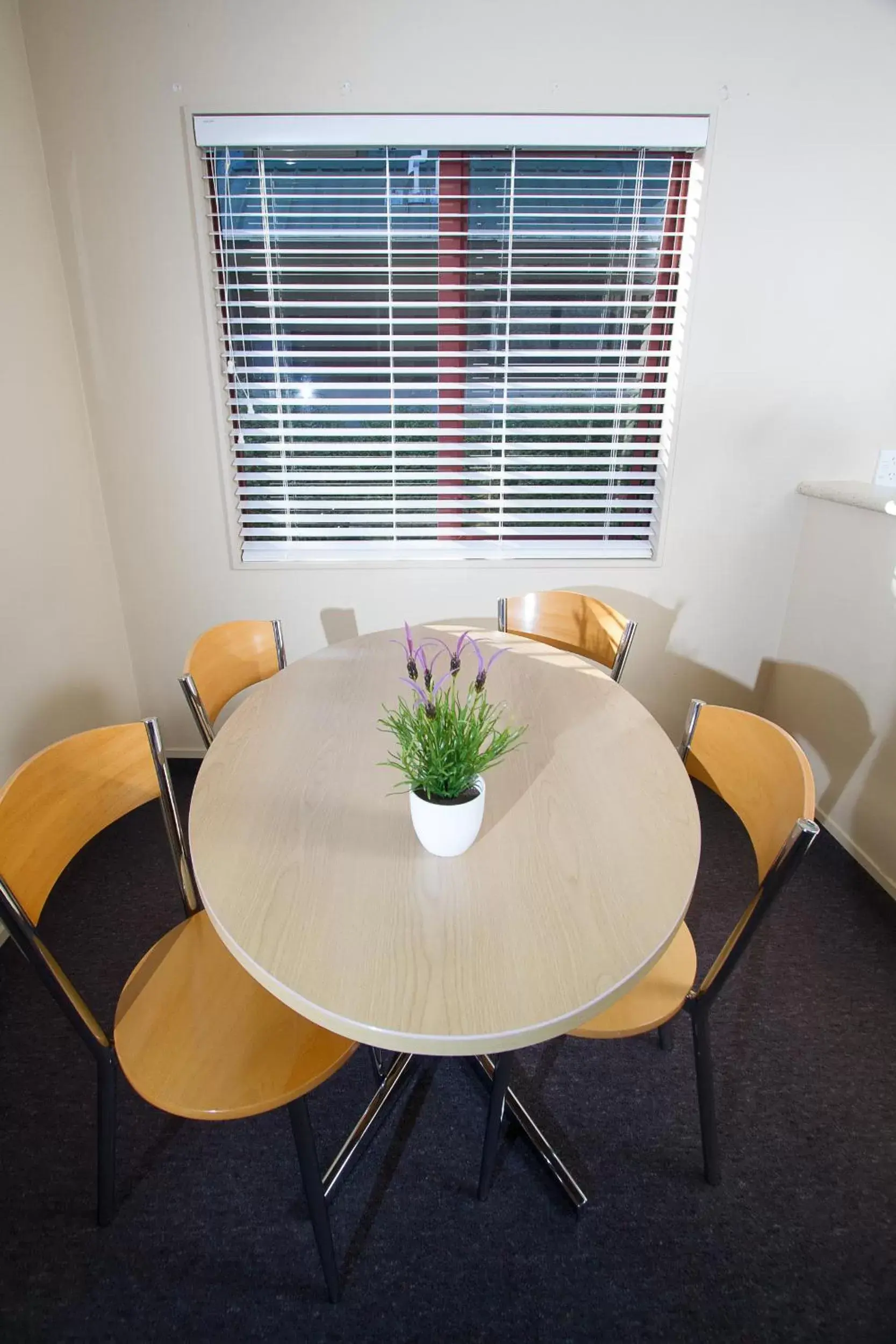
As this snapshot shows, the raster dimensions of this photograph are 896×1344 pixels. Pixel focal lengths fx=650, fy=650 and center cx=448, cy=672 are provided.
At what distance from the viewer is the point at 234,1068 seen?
102cm

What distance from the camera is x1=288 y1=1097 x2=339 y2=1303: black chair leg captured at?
1003 mm

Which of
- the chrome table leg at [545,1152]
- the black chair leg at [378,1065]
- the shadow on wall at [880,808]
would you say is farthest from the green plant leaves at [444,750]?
the shadow on wall at [880,808]

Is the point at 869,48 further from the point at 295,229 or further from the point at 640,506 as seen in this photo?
the point at 295,229

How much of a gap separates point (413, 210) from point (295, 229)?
15.8 inches

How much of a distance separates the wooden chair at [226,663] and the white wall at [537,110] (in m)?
0.67

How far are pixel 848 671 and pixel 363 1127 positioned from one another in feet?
6.49

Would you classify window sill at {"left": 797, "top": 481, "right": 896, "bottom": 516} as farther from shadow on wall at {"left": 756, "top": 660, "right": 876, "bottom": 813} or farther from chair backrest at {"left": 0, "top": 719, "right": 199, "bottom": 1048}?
chair backrest at {"left": 0, "top": 719, "right": 199, "bottom": 1048}

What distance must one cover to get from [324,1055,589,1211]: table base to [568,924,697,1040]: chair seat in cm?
31

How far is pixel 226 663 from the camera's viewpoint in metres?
1.79

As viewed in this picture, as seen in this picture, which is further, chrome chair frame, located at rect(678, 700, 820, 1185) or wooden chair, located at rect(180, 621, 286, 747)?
wooden chair, located at rect(180, 621, 286, 747)

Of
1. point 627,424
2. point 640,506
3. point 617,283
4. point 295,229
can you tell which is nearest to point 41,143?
point 295,229

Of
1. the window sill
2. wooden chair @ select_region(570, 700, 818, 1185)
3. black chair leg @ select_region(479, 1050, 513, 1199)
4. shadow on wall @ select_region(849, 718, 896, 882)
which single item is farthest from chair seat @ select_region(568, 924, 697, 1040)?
the window sill

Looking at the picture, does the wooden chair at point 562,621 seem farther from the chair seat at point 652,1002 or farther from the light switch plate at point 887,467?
the light switch plate at point 887,467

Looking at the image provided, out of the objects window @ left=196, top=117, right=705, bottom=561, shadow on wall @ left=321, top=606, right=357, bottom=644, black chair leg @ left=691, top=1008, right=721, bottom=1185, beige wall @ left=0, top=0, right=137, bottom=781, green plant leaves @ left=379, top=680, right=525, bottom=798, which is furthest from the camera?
shadow on wall @ left=321, top=606, right=357, bottom=644
